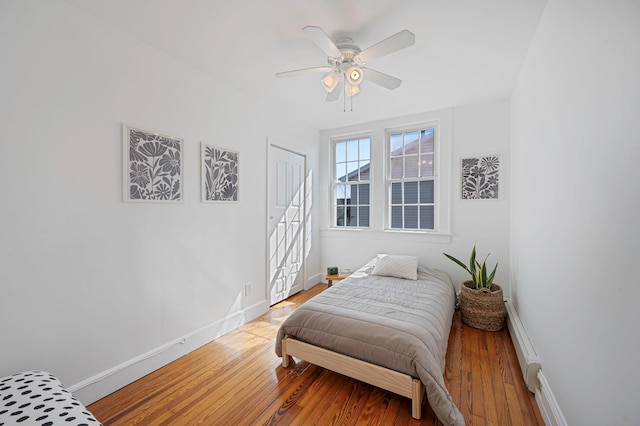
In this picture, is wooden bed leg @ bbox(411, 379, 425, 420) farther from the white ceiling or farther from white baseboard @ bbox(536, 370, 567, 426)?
the white ceiling

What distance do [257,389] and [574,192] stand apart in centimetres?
217

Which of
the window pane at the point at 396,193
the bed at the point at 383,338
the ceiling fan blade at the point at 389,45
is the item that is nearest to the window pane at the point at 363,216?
the window pane at the point at 396,193

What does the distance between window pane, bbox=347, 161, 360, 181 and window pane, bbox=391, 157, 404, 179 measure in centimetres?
53

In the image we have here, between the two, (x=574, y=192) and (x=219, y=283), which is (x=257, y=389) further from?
(x=574, y=192)

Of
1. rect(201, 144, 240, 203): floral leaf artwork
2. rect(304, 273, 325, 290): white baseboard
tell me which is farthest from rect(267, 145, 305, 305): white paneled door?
rect(201, 144, 240, 203): floral leaf artwork

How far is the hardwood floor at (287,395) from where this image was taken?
157 cm

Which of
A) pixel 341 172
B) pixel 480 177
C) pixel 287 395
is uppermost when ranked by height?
pixel 341 172

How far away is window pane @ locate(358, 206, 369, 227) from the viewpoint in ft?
13.3

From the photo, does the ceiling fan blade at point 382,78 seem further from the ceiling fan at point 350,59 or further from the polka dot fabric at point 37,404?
the polka dot fabric at point 37,404

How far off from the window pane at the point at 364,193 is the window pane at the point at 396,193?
38 centimetres

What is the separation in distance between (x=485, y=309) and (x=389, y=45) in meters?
2.52

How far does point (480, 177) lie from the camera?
3.19 m

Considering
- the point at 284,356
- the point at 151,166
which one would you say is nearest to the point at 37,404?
the point at 284,356

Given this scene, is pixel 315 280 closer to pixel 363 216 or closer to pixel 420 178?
pixel 363 216
